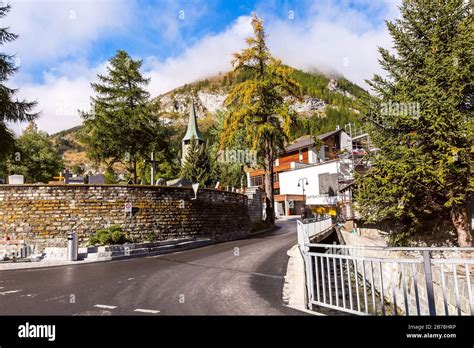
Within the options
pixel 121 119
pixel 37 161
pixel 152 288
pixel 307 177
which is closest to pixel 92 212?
pixel 152 288

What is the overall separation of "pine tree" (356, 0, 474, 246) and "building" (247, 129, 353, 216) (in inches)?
856

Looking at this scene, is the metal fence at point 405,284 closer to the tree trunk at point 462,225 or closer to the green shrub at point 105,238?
the tree trunk at point 462,225

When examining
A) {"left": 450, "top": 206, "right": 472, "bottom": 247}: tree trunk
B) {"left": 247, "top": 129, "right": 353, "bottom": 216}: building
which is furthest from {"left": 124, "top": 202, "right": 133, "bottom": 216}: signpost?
{"left": 247, "top": 129, "right": 353, "bottom": 216}: building

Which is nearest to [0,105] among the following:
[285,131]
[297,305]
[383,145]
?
[285,131]

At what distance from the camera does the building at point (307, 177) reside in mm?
44209

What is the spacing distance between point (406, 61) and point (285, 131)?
32.2 feet

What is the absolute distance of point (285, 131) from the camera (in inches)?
955

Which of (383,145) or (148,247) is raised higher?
(383,145)

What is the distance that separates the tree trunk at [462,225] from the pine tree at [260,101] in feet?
42.3

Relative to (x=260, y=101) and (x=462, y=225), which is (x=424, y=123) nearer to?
→ (x=462, y=225)

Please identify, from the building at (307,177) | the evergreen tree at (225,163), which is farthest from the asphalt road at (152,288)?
the evergreen tree at (225,163)

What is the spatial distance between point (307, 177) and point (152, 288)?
44.5 metres

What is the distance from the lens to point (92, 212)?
15.4 metres
